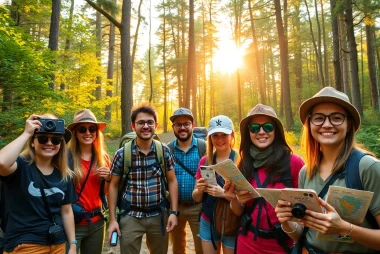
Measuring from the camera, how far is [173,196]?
3.75 metres

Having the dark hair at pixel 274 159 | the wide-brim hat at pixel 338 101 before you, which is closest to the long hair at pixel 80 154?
the dark hair at pixel 274 159

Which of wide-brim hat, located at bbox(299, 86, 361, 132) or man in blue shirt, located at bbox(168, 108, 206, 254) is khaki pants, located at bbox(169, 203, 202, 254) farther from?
wide-brim hat, located at bbox(299, 86, 361, 132)

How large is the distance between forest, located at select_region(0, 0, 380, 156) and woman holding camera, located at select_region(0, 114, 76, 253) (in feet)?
13.4

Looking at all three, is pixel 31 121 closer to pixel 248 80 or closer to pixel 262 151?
pixel 262 151

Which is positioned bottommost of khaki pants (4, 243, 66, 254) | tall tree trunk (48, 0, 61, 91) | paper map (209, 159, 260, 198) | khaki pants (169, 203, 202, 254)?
khaki pants (169, 203, 202, 254)

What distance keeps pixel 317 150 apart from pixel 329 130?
265mm

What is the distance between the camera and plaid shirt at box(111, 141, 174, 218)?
3484 mm

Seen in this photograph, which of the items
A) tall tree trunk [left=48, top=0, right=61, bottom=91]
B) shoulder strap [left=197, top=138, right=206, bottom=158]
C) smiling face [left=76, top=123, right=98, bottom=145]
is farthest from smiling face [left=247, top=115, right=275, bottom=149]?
tall tree trunk [left=48, top=0, right=61, bottom=91]

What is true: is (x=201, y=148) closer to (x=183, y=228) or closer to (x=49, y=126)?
(x=183, y=228)

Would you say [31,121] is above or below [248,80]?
below

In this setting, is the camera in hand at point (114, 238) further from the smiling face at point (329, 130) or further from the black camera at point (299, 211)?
the smiling face at point (329, 130)

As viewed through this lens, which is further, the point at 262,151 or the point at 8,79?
the point at 8,79

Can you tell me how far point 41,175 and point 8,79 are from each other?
182 inches

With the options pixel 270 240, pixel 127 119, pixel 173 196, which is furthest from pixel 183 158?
pixel 127 119
